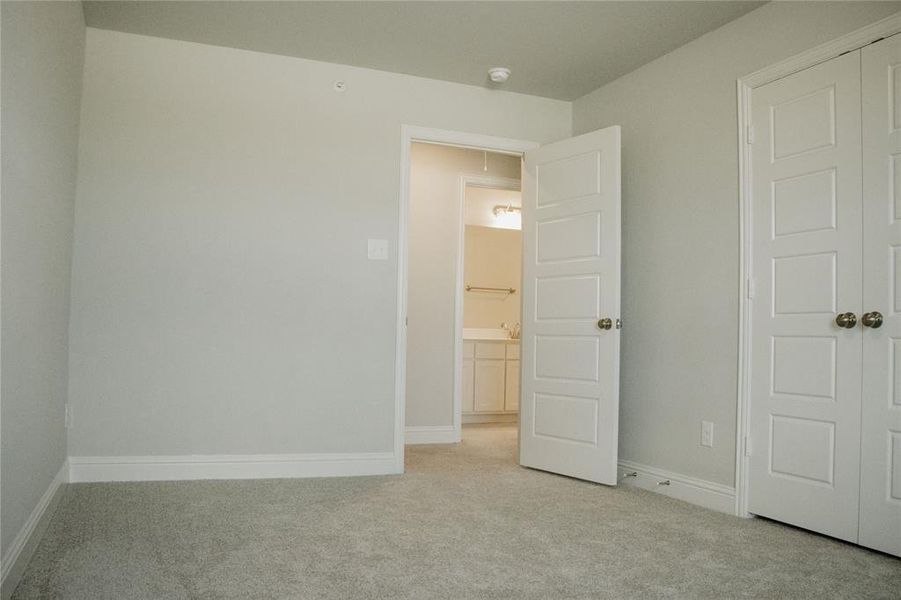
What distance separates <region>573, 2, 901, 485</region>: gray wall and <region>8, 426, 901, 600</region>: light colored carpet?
0.43 m

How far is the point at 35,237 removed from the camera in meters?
2.32

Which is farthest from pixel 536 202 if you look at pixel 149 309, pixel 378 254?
pixel 149 309

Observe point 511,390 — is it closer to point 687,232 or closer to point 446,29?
point 687,232

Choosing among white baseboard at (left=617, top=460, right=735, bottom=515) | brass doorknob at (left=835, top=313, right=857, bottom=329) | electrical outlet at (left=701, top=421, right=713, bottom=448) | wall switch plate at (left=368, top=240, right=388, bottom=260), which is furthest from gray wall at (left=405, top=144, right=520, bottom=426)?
brass doorknob at (left=835, top=313, right=857, bottom=329)

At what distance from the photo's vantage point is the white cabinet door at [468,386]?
19.2 feet

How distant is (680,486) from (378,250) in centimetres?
216

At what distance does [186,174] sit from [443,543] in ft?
8.09

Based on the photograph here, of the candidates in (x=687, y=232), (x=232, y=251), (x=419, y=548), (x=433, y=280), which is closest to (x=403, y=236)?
(x=232, y=251)

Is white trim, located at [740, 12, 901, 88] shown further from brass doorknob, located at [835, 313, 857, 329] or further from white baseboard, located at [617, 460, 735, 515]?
white baseboard, located at [617, 460, 735, 515]

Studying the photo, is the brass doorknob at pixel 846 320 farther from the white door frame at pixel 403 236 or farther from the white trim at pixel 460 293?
the white trim at pixel 460 293

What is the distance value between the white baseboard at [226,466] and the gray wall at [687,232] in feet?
5.22

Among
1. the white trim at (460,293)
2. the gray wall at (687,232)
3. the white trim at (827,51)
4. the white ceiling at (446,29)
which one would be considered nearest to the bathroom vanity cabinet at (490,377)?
the white trim at (460,293)

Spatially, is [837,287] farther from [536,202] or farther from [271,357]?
[271,357]

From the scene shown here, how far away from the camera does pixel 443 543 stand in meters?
2.48
